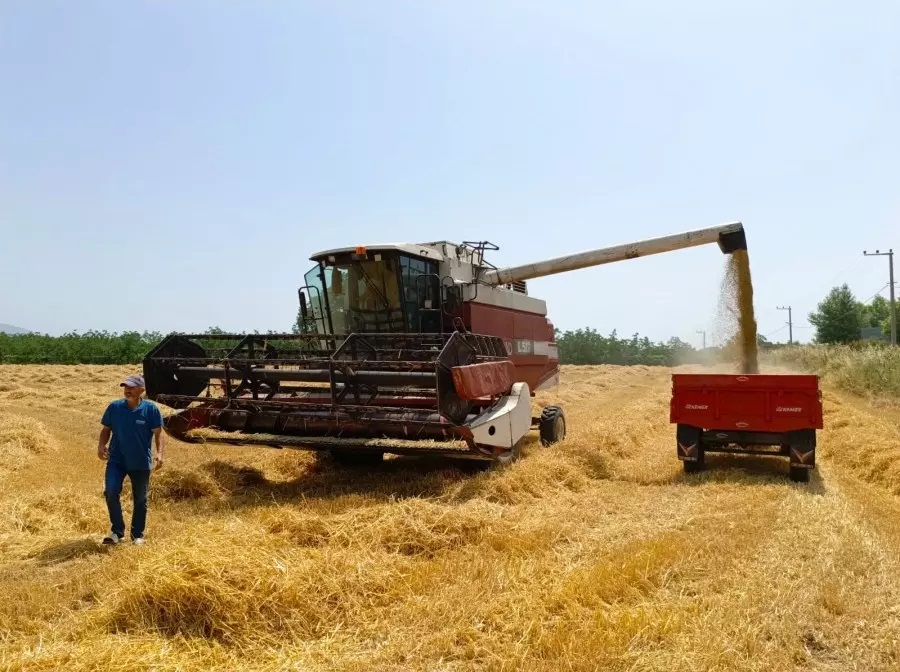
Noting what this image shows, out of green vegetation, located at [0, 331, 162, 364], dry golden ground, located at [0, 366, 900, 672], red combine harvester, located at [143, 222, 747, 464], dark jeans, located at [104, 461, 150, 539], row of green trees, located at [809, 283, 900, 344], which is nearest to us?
dry golden ground, located at [0, 366, 900, 672]

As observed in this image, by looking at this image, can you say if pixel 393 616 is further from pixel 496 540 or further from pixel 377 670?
pixel 496 540

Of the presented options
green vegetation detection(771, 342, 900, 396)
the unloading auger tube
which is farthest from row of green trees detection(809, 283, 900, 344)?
the unloading auger tube

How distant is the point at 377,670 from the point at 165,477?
4.15 m

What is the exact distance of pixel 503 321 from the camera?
973 centimetres

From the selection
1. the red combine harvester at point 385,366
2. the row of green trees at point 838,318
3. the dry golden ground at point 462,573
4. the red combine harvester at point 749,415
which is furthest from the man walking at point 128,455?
the row of green trees at point 838,318

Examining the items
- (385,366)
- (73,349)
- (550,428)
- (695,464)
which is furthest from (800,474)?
(73,349)

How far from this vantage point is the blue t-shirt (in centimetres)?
496

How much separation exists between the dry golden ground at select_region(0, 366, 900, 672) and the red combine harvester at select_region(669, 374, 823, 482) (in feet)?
1.25

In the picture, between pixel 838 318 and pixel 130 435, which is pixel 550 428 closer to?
pixel 130 435

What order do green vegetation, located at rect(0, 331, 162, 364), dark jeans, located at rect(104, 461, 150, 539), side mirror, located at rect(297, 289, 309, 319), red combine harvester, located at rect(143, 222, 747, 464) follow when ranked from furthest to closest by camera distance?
1. green vegetation, located at rect(0, 331, 162, 364)
2. side mirror, located at rect(297, 289, 309, 319)
3. red combine harvester, located at rect(143, 222, 747, 464)
4. dark jeans, located at rect(104, 461, 150, 539)

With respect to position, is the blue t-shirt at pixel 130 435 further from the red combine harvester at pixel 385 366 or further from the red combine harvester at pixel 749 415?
the red combine harvester at pixel 749 415

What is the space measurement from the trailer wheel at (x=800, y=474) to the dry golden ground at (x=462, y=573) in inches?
8.4

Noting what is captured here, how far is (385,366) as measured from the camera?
6.18 meters

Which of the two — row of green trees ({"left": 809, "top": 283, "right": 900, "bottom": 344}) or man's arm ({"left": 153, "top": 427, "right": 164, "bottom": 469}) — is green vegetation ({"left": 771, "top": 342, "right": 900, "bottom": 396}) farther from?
row of green trees ({"left": 809, "top": 283, "right": 900, "bottom": 344})
